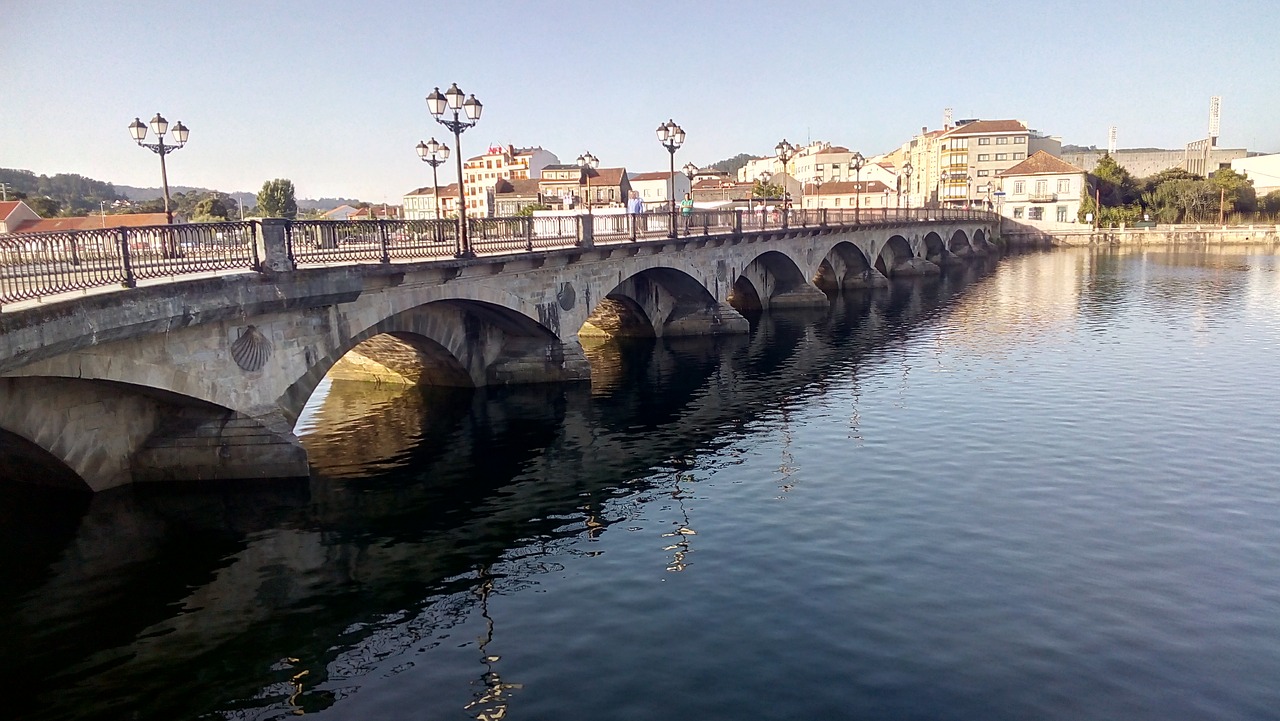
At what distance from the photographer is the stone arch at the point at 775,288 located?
47719 mm

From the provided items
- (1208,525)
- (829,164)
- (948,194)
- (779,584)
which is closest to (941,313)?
(1208,525)

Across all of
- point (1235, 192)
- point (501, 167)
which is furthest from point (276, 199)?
point (1235, 192)

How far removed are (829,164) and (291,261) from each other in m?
151

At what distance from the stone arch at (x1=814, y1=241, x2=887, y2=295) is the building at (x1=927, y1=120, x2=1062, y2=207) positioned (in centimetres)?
6517

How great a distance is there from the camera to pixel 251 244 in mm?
16703

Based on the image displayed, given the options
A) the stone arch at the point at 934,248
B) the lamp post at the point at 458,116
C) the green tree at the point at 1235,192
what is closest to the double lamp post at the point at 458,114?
the lamp post at the point at 458,116

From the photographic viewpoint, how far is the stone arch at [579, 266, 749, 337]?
38062 mm

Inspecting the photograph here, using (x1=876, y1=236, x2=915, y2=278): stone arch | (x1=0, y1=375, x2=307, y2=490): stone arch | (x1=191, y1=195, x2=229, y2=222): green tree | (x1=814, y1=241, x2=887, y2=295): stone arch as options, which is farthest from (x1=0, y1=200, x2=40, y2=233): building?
(x1=876, y1=236, x2=915, y2=278): stone arch

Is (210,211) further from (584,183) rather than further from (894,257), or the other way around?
(894,257)

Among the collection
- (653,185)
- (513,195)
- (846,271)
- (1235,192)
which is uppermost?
(653,185)

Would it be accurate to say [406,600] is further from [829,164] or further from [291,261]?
[829,164]

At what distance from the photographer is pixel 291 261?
1720 centimetres

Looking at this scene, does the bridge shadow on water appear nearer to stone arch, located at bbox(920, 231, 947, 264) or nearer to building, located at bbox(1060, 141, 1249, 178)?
stone arch, located at bbox(920, 231, 947, 264)

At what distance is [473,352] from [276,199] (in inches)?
2905
